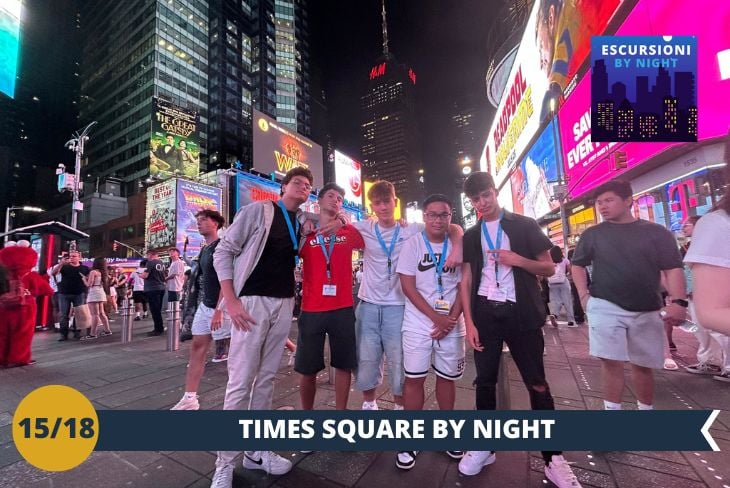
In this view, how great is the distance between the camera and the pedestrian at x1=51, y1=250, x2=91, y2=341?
8086 mm

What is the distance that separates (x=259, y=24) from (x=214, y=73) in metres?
17.7

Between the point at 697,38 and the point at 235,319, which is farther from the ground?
the point at 697,38

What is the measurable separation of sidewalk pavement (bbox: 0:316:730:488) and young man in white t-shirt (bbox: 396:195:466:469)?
32 cm

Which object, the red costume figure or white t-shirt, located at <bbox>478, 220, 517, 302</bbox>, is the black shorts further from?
the red costume figure

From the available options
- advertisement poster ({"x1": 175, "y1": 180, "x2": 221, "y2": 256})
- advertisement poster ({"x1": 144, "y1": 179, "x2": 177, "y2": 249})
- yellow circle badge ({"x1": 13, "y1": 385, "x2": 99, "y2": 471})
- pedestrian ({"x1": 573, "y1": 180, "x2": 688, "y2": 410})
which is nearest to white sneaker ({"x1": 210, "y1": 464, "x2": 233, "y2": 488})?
yellow circle badge ({"x1": 13, "y1": 385, "x2": 99, "y2": 471})

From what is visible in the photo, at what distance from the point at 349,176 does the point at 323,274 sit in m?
32.5

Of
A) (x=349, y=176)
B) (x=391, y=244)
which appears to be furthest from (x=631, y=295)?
(x=349, y=176)

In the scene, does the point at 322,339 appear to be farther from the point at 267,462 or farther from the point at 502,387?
the point at 502,387

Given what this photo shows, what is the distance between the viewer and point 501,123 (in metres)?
29.2

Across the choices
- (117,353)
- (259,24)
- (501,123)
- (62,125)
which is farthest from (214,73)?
(117,353)

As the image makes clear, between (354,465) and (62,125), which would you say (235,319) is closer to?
(354,465)

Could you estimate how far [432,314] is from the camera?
2527 mm

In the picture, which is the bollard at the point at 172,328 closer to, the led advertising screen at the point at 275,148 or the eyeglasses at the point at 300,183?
the eyeglasses at the point at 300,183

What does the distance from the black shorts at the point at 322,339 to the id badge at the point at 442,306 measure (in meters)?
0.78
